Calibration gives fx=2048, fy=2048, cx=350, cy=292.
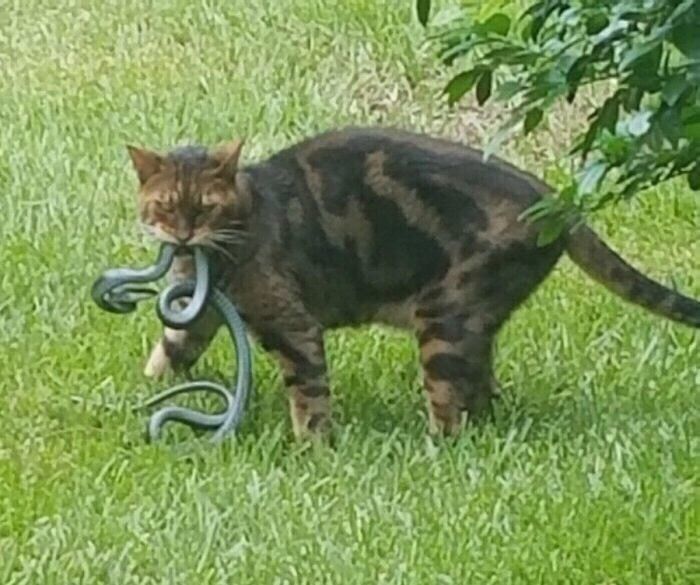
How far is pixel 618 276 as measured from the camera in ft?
15.3

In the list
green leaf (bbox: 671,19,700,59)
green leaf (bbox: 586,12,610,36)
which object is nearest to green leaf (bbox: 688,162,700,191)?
green leaf (bbox: 586,12,610,36)

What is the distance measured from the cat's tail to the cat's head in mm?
771

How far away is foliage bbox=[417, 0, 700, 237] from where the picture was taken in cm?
285

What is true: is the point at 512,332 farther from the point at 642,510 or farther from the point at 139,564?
the point at 139,564

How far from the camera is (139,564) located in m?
3.74

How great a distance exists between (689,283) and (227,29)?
209 centimetres

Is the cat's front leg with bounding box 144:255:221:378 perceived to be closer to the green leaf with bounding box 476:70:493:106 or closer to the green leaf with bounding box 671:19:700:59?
the green leaf with bounding box 476:70:493:106

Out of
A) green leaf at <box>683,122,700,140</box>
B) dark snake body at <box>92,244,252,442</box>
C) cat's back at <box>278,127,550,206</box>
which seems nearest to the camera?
green leaf at <box>683,122,700,140</box>

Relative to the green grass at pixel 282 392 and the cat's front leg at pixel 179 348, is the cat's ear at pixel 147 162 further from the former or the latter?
the green grass at pixel 282 392

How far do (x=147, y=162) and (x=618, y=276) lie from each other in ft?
3.61

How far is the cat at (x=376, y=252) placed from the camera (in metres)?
4.44

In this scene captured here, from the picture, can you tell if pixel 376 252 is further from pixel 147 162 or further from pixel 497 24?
pixel 497 24

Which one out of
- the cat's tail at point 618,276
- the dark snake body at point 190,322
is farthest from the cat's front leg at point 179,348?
the cat's tail at point 618,276

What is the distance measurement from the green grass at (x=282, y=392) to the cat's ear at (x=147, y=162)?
502mm
